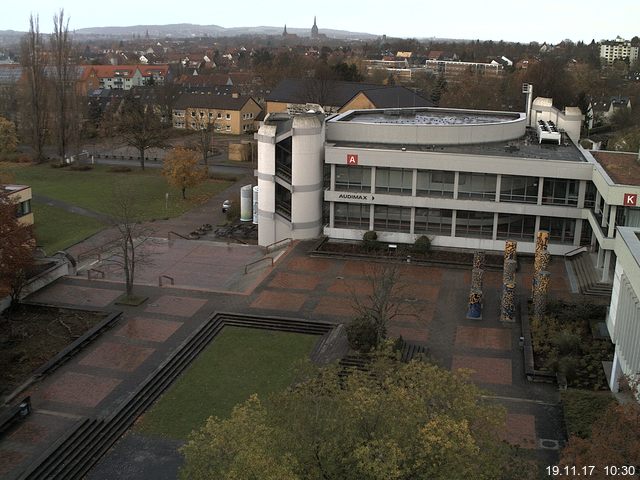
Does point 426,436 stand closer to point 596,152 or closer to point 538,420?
point 538,420

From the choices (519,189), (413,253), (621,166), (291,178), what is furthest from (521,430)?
(291,178)

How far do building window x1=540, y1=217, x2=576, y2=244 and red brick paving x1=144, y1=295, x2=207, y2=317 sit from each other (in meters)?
22.2

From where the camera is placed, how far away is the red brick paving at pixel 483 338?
106ft

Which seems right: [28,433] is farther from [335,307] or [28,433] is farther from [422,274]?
[422,274]

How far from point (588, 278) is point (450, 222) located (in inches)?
391

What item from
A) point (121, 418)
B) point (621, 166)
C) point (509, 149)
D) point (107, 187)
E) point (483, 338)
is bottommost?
point (121, 418)

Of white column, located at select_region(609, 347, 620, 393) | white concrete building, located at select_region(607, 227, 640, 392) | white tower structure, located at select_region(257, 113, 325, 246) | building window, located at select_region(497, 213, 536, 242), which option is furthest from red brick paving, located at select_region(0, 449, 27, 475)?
building window, located at select_region(497, 213, 536, 242)

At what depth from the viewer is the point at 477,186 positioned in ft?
147

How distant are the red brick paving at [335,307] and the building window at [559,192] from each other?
15.5 m

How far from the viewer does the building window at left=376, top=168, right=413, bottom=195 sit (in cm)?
4553

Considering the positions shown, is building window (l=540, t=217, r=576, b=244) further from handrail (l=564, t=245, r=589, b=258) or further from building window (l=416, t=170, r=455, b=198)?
building window (l=416, t=170, r=455, b=198)

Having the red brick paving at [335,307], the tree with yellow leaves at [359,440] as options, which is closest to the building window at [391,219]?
the red brick paving at [335,307]

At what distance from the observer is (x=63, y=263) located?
40.8m

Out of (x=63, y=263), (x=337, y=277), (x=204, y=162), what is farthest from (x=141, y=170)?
(x=337, y=277)
